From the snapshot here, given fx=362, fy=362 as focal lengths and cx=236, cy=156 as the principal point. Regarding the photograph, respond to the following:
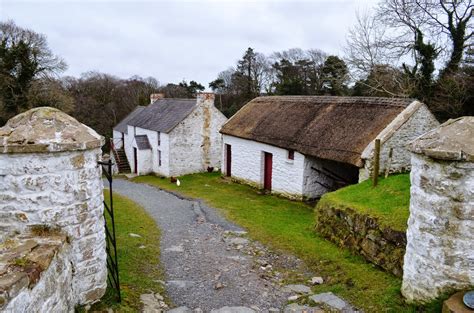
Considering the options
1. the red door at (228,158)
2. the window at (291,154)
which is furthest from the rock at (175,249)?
the red door at (228,158)

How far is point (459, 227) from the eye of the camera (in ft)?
17.6

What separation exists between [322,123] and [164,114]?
1498 centimetres

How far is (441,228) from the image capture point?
551cm

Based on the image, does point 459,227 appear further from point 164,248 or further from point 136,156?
point 136,156

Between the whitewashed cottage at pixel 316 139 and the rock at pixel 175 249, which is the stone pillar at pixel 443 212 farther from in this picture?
the whitewashed cottage at pixel 316 139

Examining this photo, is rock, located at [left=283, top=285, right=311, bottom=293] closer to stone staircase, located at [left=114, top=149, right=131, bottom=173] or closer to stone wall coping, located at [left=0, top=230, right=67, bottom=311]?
stone wall coping, located at [left=0, top=230, right=67, bottom=311]

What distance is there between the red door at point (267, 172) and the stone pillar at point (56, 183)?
13.2m

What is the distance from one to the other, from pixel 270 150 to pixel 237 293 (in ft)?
36.1

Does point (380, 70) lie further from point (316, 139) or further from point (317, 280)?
point (317, 280)

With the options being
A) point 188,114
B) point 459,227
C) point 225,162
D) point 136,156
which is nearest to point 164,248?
point 459,227

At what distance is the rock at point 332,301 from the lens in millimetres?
6457

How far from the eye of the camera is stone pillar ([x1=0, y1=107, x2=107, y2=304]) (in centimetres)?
479

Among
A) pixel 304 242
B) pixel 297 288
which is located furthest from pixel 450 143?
pixel 304 242

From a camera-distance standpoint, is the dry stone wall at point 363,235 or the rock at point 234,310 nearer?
the rock at point 234,310
